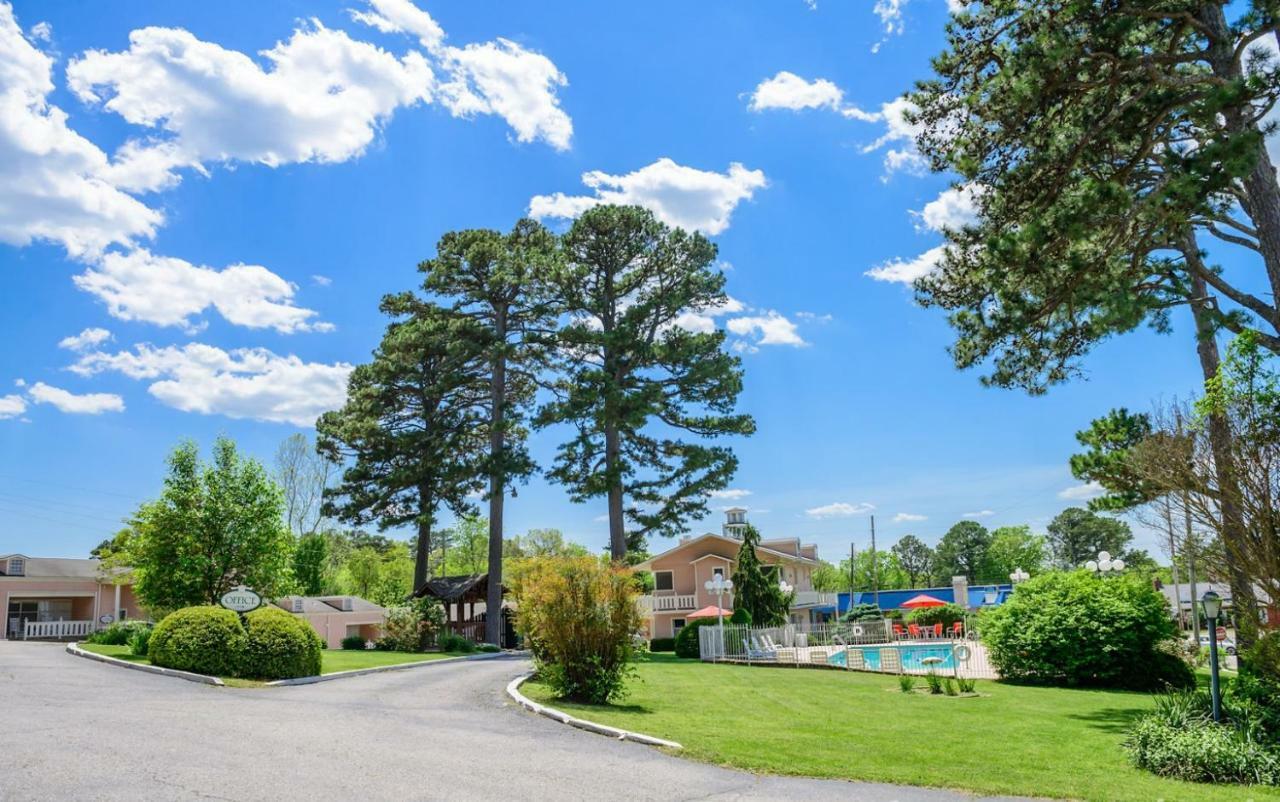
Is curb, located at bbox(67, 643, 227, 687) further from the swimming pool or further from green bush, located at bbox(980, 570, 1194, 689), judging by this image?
green bush, located at bbox(980, 570, 1194, 689)

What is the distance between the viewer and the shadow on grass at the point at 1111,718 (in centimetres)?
1416

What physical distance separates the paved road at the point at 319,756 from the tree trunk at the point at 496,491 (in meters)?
21.9

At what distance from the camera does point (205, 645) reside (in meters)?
18.1

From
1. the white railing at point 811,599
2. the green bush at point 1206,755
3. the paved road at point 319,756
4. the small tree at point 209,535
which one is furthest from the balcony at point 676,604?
the green bush at point 1206,755

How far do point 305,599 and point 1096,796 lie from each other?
3926 cm

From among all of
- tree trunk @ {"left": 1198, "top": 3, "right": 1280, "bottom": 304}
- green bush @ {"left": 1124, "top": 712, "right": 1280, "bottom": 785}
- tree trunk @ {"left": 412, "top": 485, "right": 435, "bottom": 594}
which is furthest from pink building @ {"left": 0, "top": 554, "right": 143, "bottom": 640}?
tree trunk @ {"left": 1198, "top": 3, "right": 1280, "bottom": 304}

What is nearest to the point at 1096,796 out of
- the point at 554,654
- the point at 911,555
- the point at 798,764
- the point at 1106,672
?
the point at 798,764

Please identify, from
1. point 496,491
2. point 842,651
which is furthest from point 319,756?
point 496,491

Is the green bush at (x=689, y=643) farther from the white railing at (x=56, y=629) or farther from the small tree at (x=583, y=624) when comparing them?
the white railing at (x=56, y=629)

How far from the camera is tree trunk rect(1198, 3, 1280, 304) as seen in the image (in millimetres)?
13352

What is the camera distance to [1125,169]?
14.3 m

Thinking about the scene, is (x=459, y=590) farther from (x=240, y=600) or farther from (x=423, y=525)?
(x=240, y=600)

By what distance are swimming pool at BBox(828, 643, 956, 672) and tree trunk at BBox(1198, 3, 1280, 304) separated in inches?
561

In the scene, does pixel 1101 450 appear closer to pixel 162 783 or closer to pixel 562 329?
pixel 162 783
